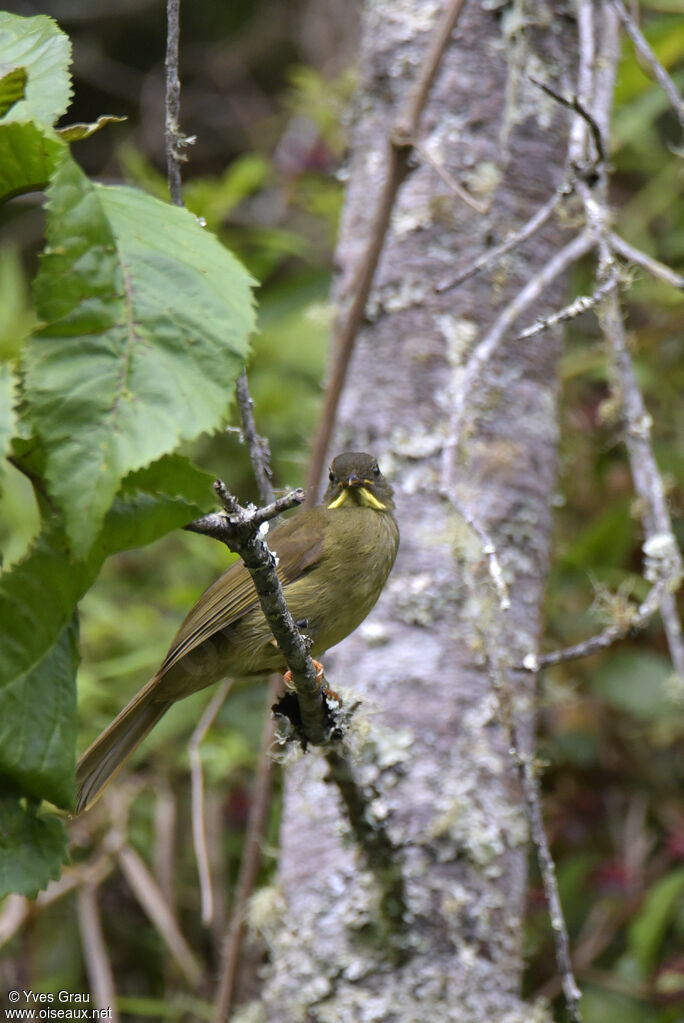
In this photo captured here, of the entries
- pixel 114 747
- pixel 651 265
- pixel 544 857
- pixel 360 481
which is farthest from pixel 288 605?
pixel 651 265

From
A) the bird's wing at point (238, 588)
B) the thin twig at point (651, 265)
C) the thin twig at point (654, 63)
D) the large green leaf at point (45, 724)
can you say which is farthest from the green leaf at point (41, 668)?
the thin twig at point (654, 63)

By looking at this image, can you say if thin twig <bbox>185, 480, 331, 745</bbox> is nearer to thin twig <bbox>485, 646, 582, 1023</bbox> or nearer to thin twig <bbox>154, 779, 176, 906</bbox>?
thin twig <bbox>485, 646, 582, 1023</bbox>

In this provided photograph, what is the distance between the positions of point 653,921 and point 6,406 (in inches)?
127

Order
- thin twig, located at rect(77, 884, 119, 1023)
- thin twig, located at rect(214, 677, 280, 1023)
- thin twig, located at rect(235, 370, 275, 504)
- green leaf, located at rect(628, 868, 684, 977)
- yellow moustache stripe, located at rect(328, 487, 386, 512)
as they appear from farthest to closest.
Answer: thin twig, located at rect(77, 884, 119, 1023), green leaf, located at rect(628, 868, 684, 977), yellow moustache stripe, located at rect(328, 487, 386, 512), thin twig, located at rect(214, 677, 280, 1023), thin twig, located at rect(235, 370, 275, 504)

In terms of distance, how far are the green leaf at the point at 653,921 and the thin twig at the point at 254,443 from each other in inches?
88.4

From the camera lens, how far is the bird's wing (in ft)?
9.71

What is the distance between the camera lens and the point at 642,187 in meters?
5.99

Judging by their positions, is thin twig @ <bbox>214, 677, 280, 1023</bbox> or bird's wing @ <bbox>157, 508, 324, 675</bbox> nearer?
bird's wing @ <bbox>157, 508, 324, 675</bbox>

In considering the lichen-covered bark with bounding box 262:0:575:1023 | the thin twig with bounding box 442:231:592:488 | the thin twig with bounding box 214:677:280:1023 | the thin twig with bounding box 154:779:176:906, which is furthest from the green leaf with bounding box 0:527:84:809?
the thin twig with bounding box 154:779:176:906

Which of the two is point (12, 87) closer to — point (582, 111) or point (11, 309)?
point (582, 111)

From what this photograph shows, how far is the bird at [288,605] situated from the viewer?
9.68 ft

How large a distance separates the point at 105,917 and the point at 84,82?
6025 millimetres

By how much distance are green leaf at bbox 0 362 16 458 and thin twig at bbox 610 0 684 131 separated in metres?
1.93

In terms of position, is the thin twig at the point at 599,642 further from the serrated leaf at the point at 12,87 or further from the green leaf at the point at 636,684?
the serrated leaf at the point at 12,87
